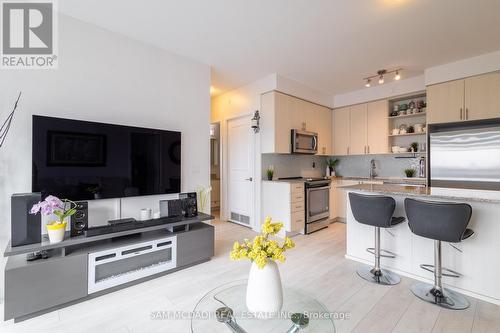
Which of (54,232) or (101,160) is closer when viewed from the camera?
(54,232)

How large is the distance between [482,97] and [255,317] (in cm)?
421

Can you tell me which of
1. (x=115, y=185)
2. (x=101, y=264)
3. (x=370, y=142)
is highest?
(x=370, y=142)

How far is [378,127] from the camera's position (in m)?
4.57

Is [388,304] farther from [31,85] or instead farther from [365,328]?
[31,85]

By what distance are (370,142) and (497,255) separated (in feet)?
9.61

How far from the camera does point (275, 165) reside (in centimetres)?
445

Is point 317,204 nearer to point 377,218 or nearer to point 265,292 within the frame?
point 377,218

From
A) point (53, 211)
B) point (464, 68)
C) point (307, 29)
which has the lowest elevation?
point (53, 211)

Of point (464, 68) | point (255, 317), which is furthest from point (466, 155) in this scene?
point (255, 317)

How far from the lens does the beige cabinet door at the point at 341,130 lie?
16.6 feet

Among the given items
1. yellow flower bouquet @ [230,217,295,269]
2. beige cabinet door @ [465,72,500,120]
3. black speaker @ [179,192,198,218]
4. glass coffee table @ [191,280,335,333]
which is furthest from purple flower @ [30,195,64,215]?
beige cabinet door @ [465,72,500,120]

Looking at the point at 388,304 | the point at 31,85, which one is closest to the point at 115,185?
the point at 31,85

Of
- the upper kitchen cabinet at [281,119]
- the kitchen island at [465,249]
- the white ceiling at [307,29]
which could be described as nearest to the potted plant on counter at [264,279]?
the kitchen island at [465,249]

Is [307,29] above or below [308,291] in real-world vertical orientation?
above
